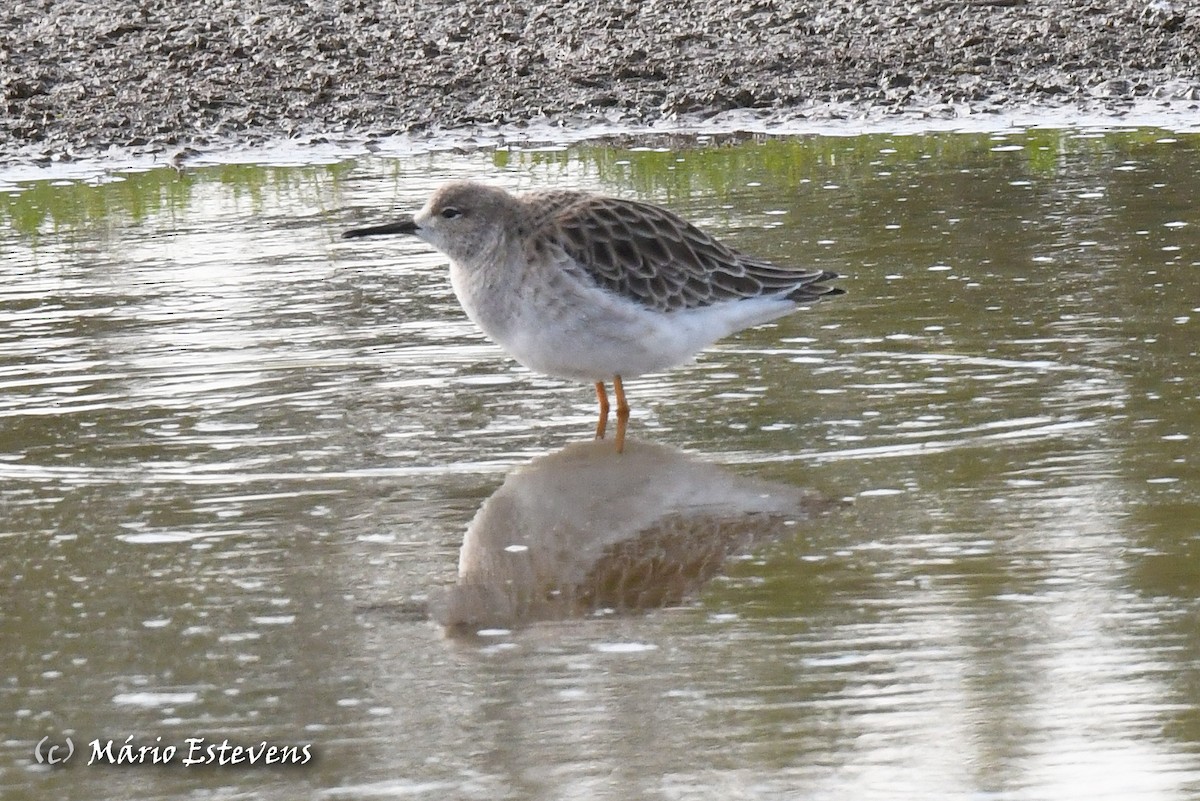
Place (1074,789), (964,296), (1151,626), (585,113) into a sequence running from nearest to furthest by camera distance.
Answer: (1074,789), (1151,626), (964,296), (585,113)

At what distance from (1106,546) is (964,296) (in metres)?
3.63

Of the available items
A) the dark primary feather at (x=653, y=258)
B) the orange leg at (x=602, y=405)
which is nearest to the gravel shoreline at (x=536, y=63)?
the dark primary feather at (x=653, y=258)

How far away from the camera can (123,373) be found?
817cm

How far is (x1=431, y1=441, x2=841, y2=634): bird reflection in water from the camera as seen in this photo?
213 inches

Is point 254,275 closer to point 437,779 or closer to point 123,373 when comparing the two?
point 123,373

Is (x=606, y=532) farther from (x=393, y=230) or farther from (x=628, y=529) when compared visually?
(x=393, y=230)

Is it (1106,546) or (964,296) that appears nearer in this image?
(1106,546)

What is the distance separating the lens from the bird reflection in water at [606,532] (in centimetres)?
540

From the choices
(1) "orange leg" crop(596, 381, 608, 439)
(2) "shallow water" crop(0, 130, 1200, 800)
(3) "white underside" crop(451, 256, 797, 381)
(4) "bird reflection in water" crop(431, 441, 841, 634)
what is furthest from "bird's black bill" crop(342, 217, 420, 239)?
(4) "bird reflection in water" crop(431, 441, 841, 634)

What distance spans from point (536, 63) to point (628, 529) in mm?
10004

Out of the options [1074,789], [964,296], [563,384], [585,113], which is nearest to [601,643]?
[1074,789]

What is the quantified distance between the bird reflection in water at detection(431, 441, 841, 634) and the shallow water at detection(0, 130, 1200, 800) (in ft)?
0.06

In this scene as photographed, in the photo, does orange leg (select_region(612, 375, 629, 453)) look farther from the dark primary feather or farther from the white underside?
the dark primary feather

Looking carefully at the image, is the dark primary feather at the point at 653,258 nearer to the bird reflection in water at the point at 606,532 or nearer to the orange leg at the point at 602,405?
the orange leg at the point at 602,405
